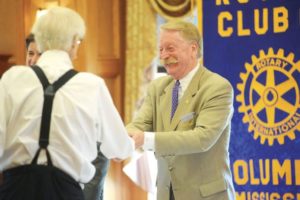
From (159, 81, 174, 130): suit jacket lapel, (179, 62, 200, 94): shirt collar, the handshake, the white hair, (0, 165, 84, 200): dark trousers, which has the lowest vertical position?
(0, 165, 84, 200): dark trousers

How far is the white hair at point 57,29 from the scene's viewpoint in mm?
1815

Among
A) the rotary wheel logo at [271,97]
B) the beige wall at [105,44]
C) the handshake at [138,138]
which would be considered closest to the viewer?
the handshake at [138,138]

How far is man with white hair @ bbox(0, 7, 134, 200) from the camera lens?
69.3 inches

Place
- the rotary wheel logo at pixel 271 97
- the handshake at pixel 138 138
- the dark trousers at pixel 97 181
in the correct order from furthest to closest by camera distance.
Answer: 1. the rotary wheel logo at pixel 271 97
2. the dark trousers at pixel 97 181
3. the handshake at pixel 138 138

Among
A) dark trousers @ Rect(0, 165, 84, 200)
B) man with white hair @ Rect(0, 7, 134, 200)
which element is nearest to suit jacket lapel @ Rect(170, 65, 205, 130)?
man with white hair @ Rect(0, 7, 134, 200)

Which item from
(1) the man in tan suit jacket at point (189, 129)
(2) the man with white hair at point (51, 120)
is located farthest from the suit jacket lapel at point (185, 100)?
(2) the man with white hair at point (51, 120)

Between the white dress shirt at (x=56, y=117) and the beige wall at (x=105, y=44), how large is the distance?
2.58m

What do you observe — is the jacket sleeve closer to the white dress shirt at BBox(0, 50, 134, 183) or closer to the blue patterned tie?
the blue patterned tie

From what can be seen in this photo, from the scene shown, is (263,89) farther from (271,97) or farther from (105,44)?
(105,44)

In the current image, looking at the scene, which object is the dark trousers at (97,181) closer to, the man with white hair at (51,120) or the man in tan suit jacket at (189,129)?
the man in tan suit jacket at (189,129)

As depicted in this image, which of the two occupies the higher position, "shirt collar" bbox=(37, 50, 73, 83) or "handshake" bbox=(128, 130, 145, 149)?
"shirt collar" bbox=(37, 50, 73, 83)

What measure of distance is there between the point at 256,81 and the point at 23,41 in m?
2.14

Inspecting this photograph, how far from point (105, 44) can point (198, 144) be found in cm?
233

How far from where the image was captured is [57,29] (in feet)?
5.94
